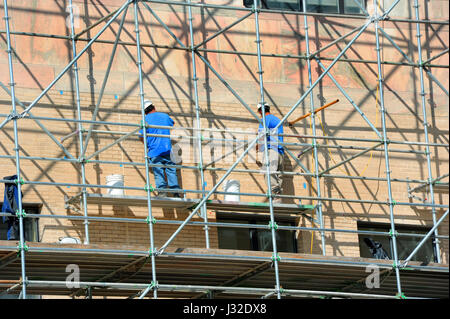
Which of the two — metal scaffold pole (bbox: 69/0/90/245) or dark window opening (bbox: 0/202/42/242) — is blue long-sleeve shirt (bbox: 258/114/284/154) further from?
dark window opening (bbox: 0/202/42/242)

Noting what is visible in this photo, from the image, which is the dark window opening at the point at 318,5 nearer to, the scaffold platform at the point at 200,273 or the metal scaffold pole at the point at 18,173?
the metal scaffold pole at the point at 18,173

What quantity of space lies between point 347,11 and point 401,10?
101 cm

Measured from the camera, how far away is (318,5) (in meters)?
23.5

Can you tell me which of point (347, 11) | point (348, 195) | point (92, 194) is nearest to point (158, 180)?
point (92, 194)

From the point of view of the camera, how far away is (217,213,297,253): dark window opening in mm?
21797

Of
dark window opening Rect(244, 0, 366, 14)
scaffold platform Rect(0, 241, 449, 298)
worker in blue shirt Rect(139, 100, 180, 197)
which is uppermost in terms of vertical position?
dark window opening Rect(244, 0, 366, 14)

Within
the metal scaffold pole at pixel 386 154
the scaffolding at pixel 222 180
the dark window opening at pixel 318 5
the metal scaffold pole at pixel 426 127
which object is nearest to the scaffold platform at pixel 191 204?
the scaffolding at pixel 222 180

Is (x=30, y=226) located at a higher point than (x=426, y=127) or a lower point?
lower

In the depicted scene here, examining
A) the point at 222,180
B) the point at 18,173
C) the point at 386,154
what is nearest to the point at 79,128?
the point at 18,173

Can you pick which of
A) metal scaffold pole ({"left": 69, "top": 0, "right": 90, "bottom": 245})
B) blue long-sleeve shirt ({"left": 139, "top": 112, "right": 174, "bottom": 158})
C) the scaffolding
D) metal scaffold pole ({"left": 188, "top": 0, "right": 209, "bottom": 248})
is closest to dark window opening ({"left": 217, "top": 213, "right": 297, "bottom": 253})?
the scaffolding

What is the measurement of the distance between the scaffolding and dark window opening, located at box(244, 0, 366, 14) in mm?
223

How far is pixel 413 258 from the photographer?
2281 centimetres

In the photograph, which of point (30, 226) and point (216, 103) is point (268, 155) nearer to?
point (216, 103)

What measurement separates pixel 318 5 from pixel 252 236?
441 cm
